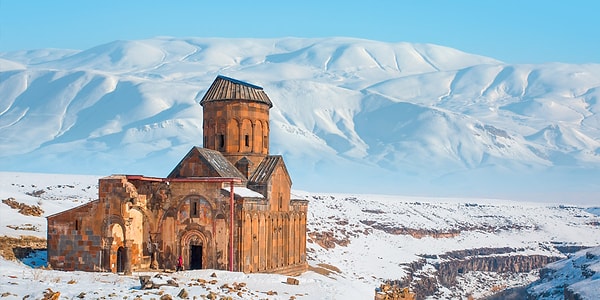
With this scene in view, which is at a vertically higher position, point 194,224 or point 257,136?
point 257,136

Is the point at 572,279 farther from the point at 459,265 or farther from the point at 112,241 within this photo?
the point at 112,241

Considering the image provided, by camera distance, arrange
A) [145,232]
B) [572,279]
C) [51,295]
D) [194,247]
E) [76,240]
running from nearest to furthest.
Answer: [51,295]
[76,240]
[194,247]
[145,232]
[572,279]

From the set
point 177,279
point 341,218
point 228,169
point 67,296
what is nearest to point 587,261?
point 341,218

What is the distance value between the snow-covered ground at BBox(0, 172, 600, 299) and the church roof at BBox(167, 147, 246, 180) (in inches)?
232

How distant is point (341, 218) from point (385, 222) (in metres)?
6.97

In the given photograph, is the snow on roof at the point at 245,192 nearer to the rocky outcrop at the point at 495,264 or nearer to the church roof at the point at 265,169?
the church roof at the point at 265,169

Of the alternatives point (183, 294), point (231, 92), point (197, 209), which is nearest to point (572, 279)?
point (231, 92)

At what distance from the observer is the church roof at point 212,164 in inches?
1467

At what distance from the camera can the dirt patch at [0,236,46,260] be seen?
34.4 meters

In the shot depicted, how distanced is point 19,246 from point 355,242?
4599 centimetres

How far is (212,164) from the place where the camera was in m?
37.4

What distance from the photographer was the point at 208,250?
36.0 meters

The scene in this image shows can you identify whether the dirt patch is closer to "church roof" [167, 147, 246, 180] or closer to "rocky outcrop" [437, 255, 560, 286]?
"church roof" [167, 147, 246, 180]

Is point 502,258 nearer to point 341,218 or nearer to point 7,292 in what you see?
point 341,218
